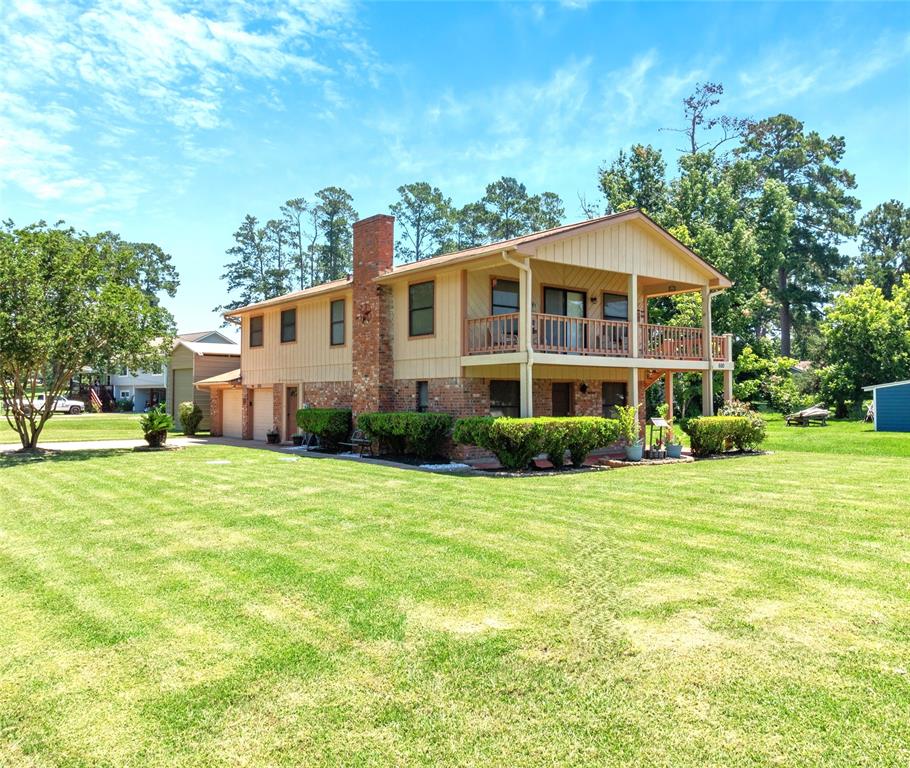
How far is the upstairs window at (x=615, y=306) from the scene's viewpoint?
1839 cm

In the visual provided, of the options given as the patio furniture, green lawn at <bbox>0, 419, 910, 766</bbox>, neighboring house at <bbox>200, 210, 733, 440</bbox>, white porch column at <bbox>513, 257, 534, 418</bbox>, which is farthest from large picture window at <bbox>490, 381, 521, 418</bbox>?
the patio furniture

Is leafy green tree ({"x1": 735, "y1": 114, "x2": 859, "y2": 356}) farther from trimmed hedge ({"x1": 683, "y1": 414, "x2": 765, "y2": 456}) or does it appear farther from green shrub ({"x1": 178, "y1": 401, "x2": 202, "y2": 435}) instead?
green shrub ({"x1": 178, "y1": 401, "x2": 202, "y2": 435})

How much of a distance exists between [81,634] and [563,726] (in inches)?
124

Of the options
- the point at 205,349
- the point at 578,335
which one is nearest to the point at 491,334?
the point at 578,335

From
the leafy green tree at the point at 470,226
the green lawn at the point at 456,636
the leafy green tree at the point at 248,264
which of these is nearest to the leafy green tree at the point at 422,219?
the leafy green tree at the point at 470,226

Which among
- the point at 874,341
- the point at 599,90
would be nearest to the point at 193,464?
the point at 599,90

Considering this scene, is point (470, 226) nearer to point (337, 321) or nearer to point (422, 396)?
point (337, 321)

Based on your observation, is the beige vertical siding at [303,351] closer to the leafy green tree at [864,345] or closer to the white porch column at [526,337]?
the white porch column at [526,337]

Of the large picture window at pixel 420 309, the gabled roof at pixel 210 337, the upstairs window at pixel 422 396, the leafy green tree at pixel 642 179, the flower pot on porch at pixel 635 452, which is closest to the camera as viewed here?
the flower pot on porch at pixel 635 452

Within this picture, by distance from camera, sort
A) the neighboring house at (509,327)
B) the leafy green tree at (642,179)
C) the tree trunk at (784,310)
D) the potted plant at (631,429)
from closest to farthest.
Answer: the potted plant at (631,429) → the neighboring house at (509,327) → the leafy green tree at (642,179) → the tree trunk at (784,310)

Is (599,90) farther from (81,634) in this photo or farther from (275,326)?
(81,634)

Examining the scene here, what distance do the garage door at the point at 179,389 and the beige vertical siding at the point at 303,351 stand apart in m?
5.52

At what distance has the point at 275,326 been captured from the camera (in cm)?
2233

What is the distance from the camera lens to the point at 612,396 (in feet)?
61.3
